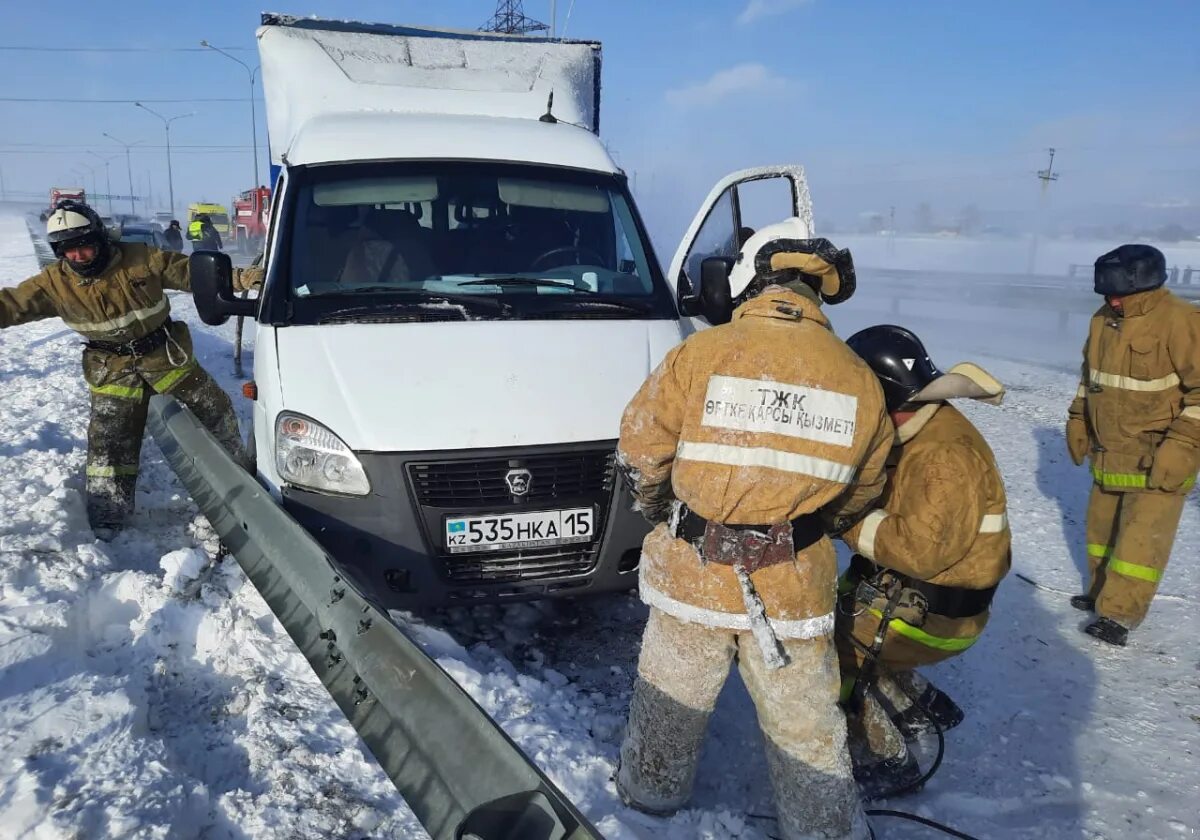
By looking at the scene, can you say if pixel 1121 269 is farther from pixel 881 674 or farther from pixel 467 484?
pixel 467 484

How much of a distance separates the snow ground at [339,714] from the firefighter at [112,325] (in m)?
0.25

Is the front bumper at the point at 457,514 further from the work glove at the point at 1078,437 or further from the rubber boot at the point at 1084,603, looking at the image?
the work glove at the point at 1078,437

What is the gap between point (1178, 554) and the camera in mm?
5480

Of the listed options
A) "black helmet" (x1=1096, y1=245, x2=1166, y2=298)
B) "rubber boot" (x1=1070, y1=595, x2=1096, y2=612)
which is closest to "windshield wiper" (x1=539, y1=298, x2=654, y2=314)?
"black helmet" (x1=1096, y1=245, x2=1166, y2=298)

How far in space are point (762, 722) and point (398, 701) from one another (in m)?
1.16

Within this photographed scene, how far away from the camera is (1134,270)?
4359mm

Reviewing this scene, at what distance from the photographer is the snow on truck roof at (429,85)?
4953mm

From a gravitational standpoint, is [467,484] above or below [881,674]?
above

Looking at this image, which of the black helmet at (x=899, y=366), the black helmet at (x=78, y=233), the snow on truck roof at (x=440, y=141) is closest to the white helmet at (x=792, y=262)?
the black helmet at (x=899, y=366)

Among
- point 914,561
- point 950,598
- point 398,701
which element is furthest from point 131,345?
point 950,598

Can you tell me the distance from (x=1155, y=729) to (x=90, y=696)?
4.19 metres

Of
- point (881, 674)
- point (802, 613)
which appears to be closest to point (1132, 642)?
point (881, 674)

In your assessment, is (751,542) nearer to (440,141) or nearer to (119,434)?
(440,141)

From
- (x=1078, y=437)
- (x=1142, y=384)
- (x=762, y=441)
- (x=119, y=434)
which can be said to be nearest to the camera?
(x=762, y=441)
